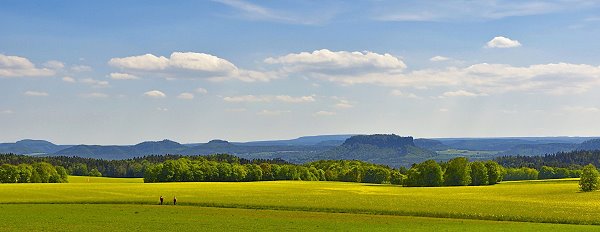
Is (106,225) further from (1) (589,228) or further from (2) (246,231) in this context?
(1) (589,228)

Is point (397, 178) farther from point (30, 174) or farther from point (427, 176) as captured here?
point (30, 174)

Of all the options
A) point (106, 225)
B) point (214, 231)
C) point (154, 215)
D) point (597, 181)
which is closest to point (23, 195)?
point (154, 215)

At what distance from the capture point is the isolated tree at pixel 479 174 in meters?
164

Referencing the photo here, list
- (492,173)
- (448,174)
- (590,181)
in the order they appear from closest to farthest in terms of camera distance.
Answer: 1. (590,181)
2. (448,174)
3. (492,173)

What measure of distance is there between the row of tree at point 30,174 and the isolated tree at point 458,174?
382 feet

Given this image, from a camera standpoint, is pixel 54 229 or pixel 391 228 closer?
pixel 54 229

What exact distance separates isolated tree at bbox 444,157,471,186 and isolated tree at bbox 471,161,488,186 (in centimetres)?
243

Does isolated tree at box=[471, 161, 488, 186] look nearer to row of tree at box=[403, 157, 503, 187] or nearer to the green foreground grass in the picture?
row of tree at box=[403, 157, 503, 187]

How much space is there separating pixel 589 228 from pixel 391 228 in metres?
18.2

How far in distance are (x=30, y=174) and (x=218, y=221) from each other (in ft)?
458

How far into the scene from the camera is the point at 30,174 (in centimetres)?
17988

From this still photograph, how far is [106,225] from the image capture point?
55.9 metres

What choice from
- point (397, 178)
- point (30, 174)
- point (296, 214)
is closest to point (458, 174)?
point (397, 178)

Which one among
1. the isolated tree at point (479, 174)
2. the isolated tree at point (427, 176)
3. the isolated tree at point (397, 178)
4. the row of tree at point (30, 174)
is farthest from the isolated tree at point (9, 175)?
the isolated tree at point (479, 174)
